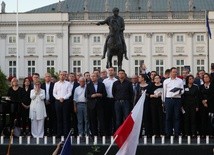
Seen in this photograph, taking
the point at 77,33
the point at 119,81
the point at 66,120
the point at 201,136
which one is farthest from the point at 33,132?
the point at 77,33

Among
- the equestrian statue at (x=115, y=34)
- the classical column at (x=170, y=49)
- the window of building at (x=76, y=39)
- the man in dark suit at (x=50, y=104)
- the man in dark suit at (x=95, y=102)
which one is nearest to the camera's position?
the man in dark suit at (x=95, y=102)

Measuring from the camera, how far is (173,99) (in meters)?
16.0

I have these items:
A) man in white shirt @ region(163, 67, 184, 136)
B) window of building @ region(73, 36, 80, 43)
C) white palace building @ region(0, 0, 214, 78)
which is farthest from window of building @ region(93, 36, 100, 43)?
man in white shirt @ region(163, 67, 184, 136)

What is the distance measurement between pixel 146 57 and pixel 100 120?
5465 cm

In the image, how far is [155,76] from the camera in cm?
1638

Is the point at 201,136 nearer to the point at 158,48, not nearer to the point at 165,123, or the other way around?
the point at 165,123

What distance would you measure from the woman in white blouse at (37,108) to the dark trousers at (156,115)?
2.66 meters

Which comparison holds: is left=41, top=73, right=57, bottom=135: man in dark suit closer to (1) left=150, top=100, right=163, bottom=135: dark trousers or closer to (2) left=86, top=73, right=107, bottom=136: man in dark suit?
(2) left=86, top=73, right=107, bottom=136: man in dark suit

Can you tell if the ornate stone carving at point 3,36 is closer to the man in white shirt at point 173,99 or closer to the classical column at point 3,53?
the classical column at point 3,53

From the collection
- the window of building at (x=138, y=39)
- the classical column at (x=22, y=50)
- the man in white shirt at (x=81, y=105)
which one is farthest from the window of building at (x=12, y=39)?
the man in white shirt at (x=81, y=105)

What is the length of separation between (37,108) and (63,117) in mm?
673

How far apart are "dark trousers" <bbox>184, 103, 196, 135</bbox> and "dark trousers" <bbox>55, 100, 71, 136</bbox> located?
2.85m

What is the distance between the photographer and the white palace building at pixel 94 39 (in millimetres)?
68938

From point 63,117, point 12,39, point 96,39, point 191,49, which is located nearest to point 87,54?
point 96,39
